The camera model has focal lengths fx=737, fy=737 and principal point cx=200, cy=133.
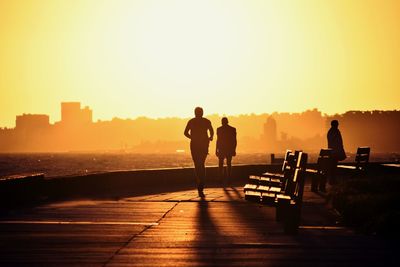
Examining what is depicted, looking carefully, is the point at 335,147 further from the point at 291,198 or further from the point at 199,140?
the point at 291,198

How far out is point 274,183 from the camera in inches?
570

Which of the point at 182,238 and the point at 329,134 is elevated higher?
the point at 329,134

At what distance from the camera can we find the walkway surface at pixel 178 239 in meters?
7.18

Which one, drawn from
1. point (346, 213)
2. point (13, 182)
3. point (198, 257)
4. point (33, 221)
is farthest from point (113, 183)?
point (198, 257)

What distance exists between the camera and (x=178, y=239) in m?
8.67

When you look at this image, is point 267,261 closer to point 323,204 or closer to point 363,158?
point 323,204

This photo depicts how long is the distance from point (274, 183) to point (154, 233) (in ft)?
18.4

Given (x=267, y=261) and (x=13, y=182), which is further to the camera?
(x=13, y=182)

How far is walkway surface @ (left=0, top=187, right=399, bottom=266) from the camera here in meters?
7.18

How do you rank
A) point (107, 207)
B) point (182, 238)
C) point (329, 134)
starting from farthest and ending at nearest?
point (329, 134) → point (107, 207) → point (182, 238)

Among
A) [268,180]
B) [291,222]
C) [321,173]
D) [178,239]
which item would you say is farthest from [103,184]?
[178,239]

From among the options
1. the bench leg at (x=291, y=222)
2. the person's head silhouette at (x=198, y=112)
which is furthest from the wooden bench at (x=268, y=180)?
the person's head silhouette at (x=198, y=112)

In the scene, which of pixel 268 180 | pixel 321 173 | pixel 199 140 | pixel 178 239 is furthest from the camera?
pixel 321 173

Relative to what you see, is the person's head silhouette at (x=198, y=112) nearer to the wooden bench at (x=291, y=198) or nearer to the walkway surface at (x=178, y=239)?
the walkway surface at (x=178, y=239)
